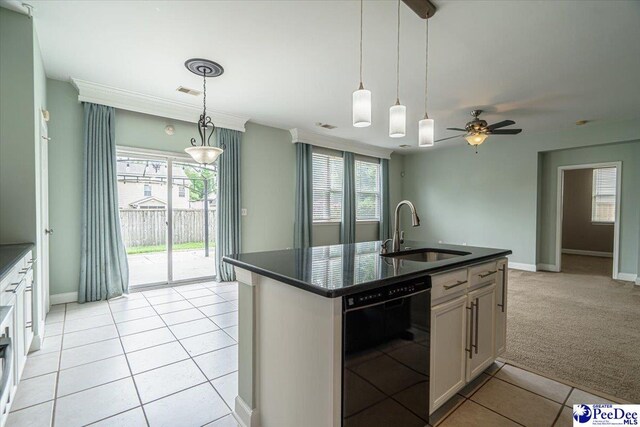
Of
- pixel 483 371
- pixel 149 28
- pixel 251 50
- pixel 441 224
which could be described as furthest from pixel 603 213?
pixel 149 28

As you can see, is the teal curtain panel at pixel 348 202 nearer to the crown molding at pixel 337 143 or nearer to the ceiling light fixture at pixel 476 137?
the crown molding at pixel 337 143

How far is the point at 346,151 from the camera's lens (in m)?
6.76

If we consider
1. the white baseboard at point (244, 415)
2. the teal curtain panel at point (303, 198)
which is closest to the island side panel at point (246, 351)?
the white baseboard at point (244, 415)

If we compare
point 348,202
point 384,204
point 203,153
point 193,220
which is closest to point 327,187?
point 348,202

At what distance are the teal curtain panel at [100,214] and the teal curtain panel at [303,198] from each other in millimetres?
2934

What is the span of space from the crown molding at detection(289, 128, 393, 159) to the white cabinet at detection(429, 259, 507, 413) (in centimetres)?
442

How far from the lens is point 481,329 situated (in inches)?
80.0

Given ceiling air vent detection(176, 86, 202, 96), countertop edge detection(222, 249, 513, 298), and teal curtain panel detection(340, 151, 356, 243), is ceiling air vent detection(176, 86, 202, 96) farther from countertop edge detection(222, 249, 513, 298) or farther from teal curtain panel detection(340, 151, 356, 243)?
teal curtain panel detection(340, 151, 356, 243)

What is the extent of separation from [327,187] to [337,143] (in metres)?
1.01

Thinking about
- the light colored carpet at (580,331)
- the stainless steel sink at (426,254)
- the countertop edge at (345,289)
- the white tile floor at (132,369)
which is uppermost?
the countertop edge at (345,289)

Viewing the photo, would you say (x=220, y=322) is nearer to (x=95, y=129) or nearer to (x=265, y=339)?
(x=265, y=339)

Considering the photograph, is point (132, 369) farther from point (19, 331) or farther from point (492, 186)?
point (492, 186)

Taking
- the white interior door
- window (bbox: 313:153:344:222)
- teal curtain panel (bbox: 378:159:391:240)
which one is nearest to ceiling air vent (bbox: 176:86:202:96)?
the white interior door

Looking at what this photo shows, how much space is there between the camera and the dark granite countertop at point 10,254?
1579 mm
